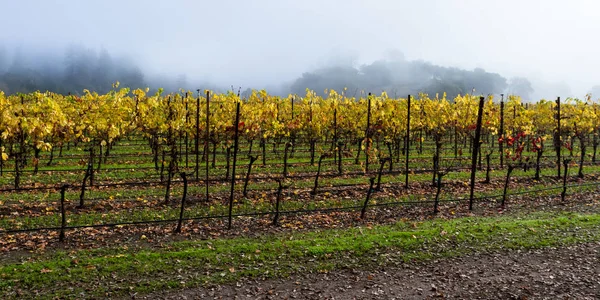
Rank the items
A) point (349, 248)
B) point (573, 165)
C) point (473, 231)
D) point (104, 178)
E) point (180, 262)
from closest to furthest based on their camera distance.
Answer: point (180, 262) → point (349, 248) → point (473, 231) → point (104, 178) → point (573, 165)

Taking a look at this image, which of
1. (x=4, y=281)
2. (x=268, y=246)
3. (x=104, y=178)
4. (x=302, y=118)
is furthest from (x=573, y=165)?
(x=4, y=281)

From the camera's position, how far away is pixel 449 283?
8328mm

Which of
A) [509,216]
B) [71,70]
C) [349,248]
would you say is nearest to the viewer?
[349,248]

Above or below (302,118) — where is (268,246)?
below

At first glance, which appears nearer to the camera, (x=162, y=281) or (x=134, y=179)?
(x=162, y=281)

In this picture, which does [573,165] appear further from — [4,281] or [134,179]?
[4,281]

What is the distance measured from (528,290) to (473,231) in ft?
9.80

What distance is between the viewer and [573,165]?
72.7ft

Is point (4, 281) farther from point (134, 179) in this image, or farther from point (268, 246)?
point (134, 179)

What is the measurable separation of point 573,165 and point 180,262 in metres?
21.6

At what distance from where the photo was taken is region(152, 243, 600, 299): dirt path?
7.80 meters

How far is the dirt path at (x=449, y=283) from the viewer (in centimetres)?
780

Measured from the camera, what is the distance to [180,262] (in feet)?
29.0

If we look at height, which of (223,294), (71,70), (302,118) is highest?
(71,70)
